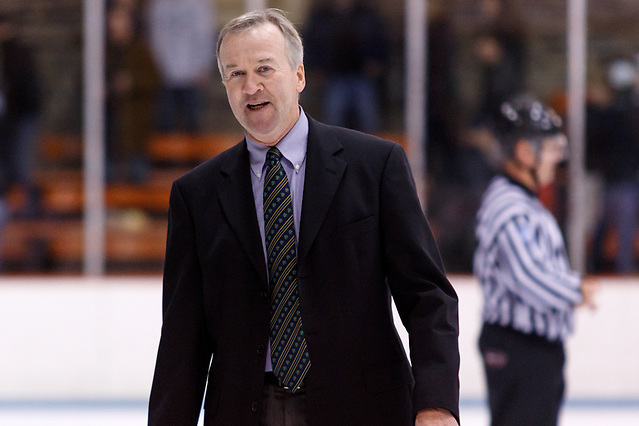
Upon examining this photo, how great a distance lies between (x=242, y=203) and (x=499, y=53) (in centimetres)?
519

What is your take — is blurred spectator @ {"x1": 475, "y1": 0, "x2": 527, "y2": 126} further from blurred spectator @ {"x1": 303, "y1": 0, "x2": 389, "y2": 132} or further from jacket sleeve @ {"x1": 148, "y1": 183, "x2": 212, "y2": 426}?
jacket sleeve @ {"x1": 148, "y1": 183, "x2": 212, "y2": 426}

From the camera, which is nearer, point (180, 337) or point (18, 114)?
point (180, 337)

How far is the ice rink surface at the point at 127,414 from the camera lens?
19.2 ft

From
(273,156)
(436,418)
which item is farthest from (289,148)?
(436,418)

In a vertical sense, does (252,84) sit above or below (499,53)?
below

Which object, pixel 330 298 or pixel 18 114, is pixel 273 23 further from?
pixel 18 114

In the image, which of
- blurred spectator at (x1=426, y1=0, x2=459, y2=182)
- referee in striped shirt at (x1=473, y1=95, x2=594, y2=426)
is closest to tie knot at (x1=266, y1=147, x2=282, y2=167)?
referee in striped shirt at (x1=473, y1=95, x2=594, y2=426)

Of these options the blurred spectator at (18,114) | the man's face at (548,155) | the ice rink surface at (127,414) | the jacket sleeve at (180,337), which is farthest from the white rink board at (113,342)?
the jacket sleeve at (180,337)

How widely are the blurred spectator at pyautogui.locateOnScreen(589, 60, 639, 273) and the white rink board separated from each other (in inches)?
13.4

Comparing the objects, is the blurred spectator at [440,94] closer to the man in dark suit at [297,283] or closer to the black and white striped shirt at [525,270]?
the black and white striped shirt at [525,270]

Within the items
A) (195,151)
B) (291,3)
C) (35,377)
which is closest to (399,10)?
(291,3)

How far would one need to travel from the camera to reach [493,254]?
3396mm

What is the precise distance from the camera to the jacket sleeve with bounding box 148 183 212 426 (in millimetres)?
1991

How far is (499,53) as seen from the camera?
6840 mm
